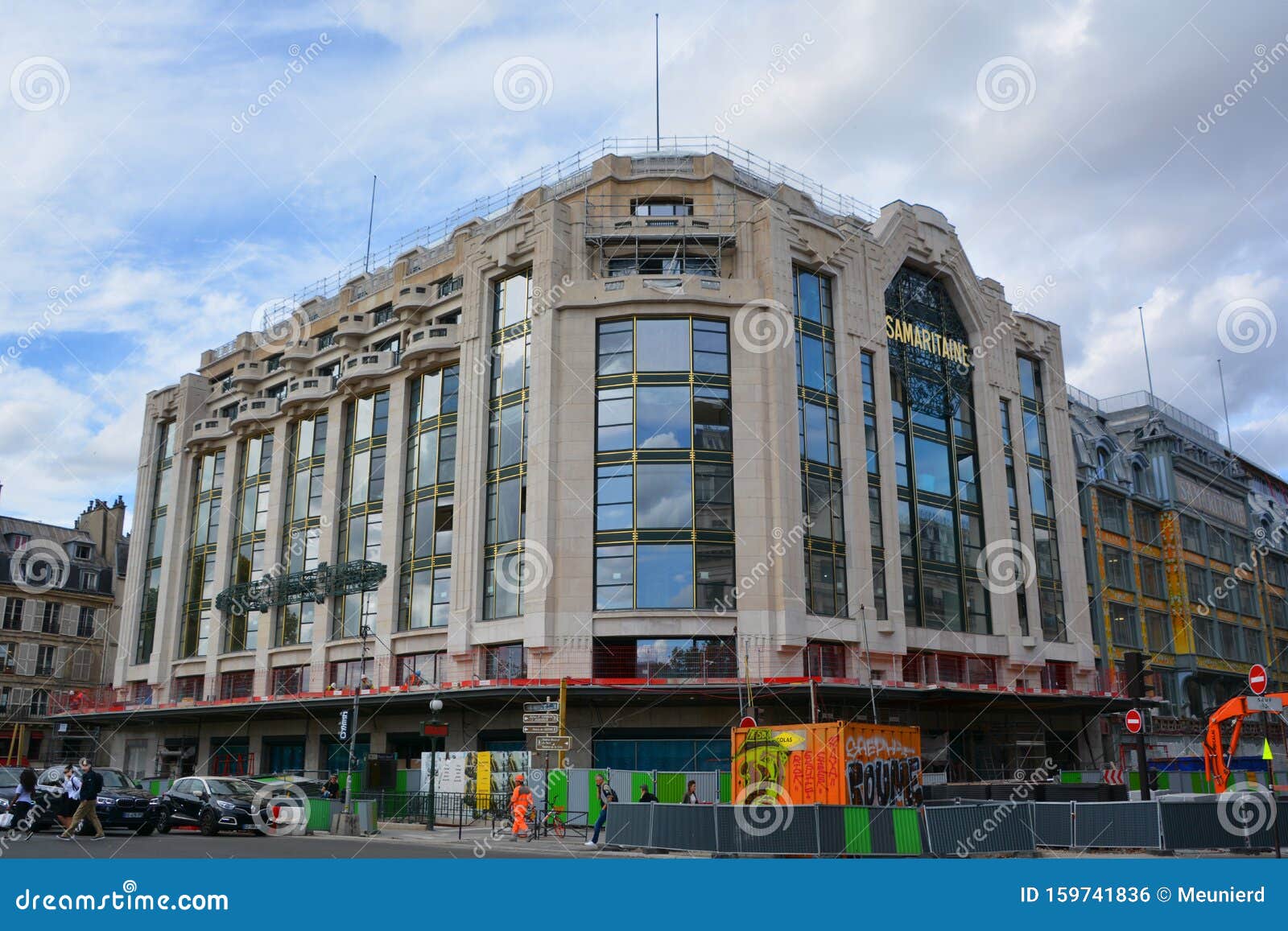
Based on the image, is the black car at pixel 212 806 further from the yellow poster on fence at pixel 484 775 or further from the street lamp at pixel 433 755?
the yellow poster on fence at pixel 484 775

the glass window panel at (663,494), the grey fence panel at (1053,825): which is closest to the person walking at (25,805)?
the grey fence panel at (1053,825)

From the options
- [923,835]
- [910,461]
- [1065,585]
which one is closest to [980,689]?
[910,461]

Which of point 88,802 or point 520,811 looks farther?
point 520,811

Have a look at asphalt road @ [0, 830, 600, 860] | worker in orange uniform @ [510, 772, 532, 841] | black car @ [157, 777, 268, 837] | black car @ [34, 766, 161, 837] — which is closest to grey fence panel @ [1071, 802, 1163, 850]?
asphalt road @ [0, 830, 600, 860]

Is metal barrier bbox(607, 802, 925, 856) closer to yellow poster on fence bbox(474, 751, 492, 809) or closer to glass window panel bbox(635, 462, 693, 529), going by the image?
yellow poster on fence bbox(474, 751, 492, 809)

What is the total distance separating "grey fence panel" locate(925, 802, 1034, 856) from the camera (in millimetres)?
20203

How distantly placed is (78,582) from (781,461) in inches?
2035

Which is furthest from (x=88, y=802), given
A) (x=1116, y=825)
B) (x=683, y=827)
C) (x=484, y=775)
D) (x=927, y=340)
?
(x=927, y=340)

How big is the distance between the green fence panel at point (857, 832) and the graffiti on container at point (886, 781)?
3775 mm

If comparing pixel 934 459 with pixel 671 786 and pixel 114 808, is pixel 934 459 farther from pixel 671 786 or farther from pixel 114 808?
pixel 114 808

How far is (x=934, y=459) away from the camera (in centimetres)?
5038

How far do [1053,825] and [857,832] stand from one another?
4.40 m

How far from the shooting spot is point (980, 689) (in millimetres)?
43562

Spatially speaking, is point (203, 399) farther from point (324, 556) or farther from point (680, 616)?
point (680, 616)
